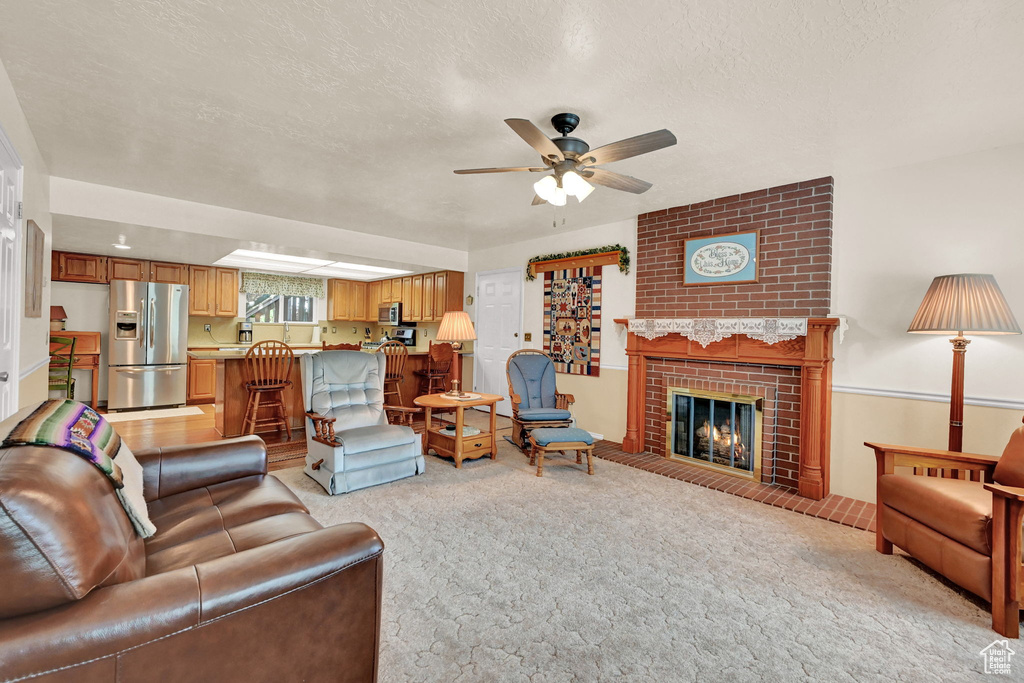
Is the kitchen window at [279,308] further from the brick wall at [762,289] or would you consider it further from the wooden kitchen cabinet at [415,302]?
the brick wall at [762,289]

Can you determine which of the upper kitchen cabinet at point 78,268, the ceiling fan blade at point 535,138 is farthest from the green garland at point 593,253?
the upper kitchen cabinet at point 78,268

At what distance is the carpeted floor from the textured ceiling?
2380 mm

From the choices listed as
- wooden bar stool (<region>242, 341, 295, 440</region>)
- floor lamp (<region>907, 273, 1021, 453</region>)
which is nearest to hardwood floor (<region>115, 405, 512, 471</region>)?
wooden bar stool (<region>242, 341, 295, 440</region>)

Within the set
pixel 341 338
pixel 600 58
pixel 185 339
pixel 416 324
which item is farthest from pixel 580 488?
pixel 341 338

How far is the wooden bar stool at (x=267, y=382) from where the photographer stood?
4547 mm

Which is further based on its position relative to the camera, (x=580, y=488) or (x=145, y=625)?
(x=580, y=488)

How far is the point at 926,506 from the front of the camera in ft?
7.28

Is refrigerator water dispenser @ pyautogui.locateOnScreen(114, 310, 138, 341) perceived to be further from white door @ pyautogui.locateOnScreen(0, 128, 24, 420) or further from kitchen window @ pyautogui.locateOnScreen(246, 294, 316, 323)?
white door @ pyautogui.locateOnScreen(0, 128, 24, 420)

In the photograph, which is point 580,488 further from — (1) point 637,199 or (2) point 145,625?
(2) point 145,625

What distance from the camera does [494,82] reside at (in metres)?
2.21

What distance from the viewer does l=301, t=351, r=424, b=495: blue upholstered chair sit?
3.28 m

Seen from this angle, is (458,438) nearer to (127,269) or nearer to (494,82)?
(494,82)

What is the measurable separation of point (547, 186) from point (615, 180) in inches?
17.3

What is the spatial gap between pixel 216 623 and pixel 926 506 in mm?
2930
